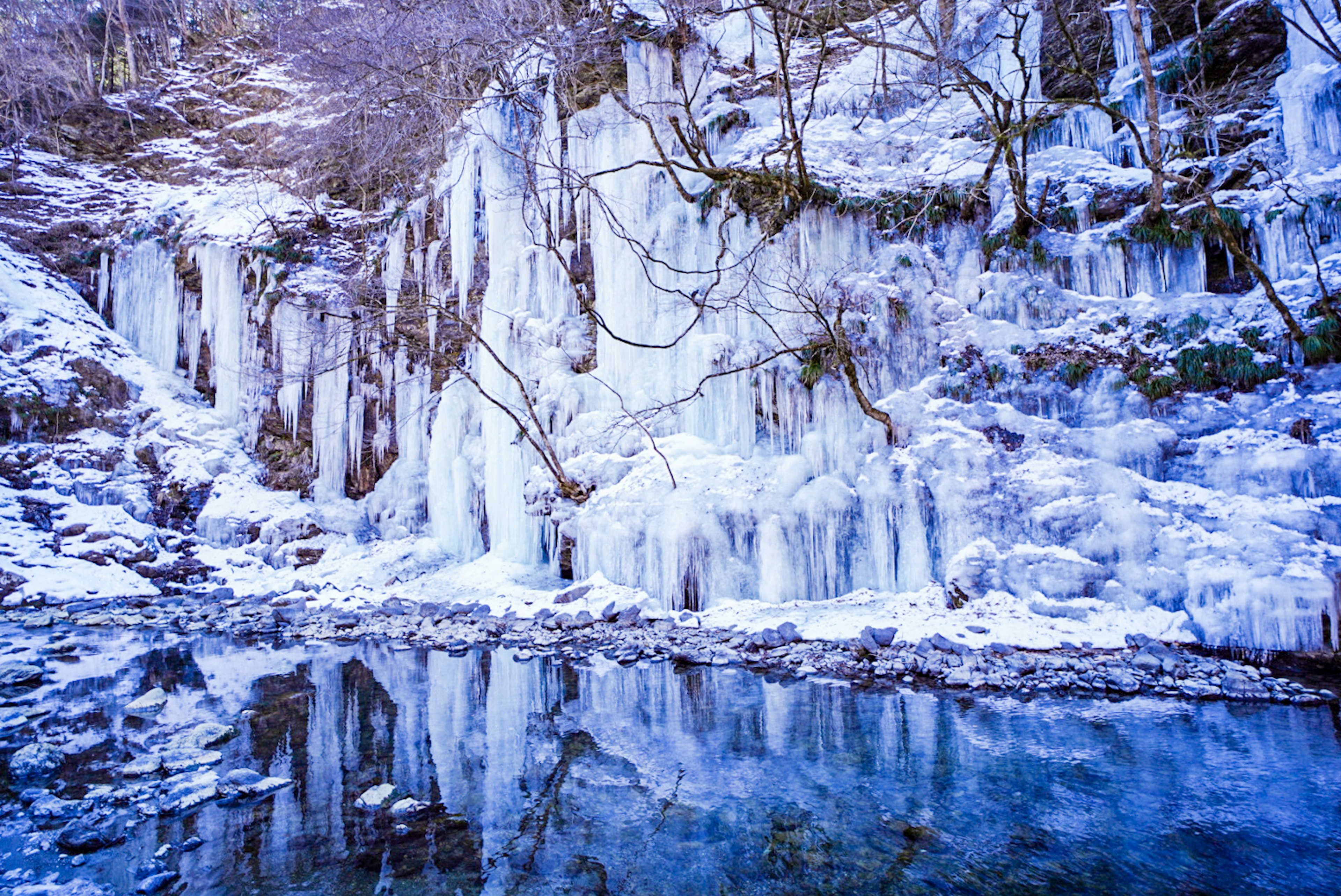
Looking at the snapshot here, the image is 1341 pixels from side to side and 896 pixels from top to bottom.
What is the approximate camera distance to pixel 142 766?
379cm

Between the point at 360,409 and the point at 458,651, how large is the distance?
6779 millimetres

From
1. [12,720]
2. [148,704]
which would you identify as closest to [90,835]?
[148,704]

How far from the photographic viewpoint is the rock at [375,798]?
3369 millimetres

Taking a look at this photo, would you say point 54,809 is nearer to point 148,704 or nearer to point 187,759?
point 187,759

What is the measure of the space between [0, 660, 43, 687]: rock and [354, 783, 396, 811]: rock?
180 inches

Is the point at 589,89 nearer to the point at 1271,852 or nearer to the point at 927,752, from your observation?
the point at 927,752

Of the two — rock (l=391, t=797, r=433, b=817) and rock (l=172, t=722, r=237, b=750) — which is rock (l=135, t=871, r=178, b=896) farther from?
rock (l=172, t=722, r=237, b=750)

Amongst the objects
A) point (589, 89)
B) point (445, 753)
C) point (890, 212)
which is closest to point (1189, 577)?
point (890, 212)

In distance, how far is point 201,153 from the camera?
55.4ft

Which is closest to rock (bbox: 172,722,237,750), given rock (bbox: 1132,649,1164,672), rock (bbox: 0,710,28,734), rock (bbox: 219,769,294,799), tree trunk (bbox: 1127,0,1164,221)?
rock (bbox: 219,769,294,799)

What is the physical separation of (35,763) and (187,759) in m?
0.81

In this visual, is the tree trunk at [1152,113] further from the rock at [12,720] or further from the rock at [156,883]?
A: the rock at [12,720]

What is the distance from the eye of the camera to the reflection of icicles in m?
13.8

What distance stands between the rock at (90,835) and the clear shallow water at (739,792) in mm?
78
